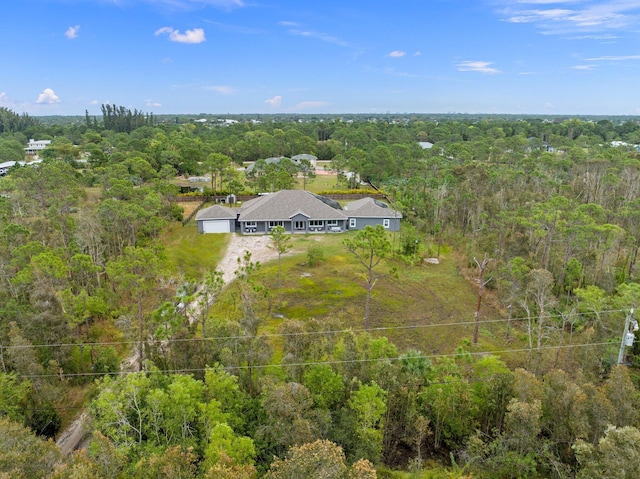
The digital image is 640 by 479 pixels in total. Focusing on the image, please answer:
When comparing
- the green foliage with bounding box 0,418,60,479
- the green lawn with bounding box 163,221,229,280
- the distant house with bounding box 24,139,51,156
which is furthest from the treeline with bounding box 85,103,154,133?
the green foliage with bounding box 0,418,60,479

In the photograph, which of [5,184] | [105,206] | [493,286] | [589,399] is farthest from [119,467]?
[5,184]

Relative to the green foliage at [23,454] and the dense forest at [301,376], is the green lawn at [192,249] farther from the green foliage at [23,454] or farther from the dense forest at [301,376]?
the green foliage at [23,454]

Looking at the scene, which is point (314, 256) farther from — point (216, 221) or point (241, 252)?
point (216, 221)

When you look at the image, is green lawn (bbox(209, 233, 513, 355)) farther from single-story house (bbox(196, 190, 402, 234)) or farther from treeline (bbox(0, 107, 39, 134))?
treeline (bbox(0, 107, 39, 134))

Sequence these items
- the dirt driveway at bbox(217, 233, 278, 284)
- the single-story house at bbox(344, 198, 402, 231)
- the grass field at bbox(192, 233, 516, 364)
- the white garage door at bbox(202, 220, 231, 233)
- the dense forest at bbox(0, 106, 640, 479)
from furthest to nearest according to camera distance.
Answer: the single-story house at bbox(344, 198, 402, 231)
the white garage door at bbox(202, 220, 231, 233)
the dirt driveway at bbox(217, 233, 278, 284)
the grass field at bbox(192, 233, 516, 364)
the dense forest at bbox(0, 106, 640, 479)

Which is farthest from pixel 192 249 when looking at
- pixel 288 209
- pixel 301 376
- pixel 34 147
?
pixel 34 147

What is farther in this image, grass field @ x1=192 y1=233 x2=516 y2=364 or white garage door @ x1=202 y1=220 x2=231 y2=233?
white garage door @ x1=202 y1=220 x2=231 y2=233

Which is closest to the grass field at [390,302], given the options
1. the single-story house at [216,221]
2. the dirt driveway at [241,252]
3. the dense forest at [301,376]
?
the dense forest at [301,376]
